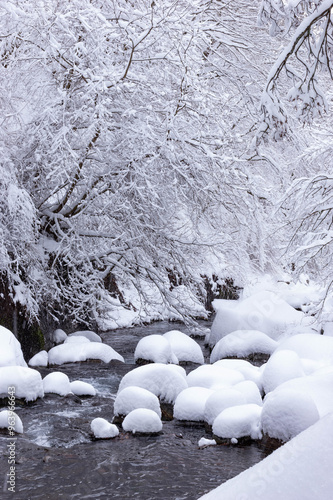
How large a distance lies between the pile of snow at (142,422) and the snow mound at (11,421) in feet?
3.69

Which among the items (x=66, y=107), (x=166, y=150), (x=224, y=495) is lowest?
(x=224, y=495)

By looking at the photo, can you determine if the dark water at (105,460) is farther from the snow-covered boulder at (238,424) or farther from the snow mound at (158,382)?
the snow mound at (158,382)

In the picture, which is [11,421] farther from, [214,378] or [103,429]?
[214,378]

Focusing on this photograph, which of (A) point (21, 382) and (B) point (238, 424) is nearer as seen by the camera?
(B) point (238, 424)

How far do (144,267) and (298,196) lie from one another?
12.2ft

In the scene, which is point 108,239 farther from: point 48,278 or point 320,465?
point 320,465

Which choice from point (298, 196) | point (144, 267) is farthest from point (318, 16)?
point (144, 267)

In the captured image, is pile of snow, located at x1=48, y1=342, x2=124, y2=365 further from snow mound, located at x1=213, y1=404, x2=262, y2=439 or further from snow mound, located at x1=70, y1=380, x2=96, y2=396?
snow mound, located at x1=213, y1=404, x2=262, y2=439

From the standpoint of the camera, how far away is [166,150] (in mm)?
8758

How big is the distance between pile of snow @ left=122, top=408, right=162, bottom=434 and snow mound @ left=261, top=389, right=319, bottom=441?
118 cm

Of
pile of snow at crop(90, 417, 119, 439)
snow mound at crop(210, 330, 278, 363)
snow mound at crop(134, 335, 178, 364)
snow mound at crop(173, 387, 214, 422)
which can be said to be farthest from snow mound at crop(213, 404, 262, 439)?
snow mound at crop(210, 330, 278, 363)

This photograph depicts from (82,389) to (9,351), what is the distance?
3.72ft

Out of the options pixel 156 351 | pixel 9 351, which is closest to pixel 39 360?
pixel 9 351

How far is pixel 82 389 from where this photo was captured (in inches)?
281
